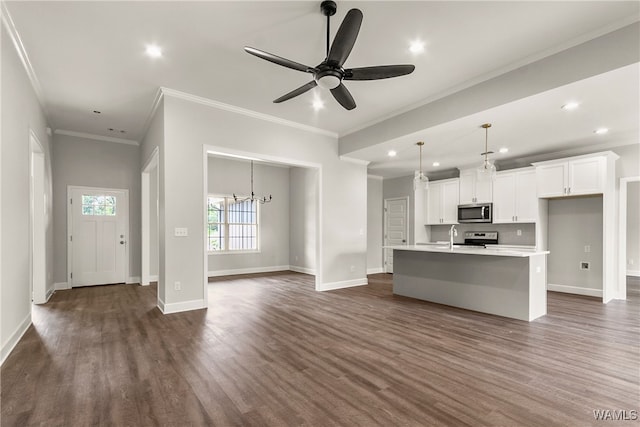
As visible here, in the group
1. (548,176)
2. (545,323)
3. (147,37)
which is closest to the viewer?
(147,37)

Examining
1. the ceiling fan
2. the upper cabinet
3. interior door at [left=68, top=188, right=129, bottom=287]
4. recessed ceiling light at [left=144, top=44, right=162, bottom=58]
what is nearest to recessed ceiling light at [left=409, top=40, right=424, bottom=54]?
the ceiling fan

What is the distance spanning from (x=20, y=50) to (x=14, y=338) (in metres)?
3.09

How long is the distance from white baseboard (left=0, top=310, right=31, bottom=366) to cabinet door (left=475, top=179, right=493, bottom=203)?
8086 mm

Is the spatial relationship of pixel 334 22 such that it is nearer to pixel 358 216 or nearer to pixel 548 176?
pixel 358 216

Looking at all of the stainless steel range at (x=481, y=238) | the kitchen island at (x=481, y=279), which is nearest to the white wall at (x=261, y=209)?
the kitchen island at (x=481, y=279)

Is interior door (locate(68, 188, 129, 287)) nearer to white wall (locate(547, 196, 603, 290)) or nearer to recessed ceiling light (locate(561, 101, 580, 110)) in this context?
recessed ceiling light (locate(561, 101, 580, 110))

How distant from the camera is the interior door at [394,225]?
27.6 ft

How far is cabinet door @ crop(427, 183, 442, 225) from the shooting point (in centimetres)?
795

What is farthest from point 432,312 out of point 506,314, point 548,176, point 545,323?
point 548,176

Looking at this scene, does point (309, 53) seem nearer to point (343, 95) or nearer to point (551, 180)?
point (343, 95)

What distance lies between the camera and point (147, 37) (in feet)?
10.2

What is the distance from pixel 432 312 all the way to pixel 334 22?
4.02 metres

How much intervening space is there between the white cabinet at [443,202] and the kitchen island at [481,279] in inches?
106

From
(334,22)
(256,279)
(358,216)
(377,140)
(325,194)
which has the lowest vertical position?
(256,279)
